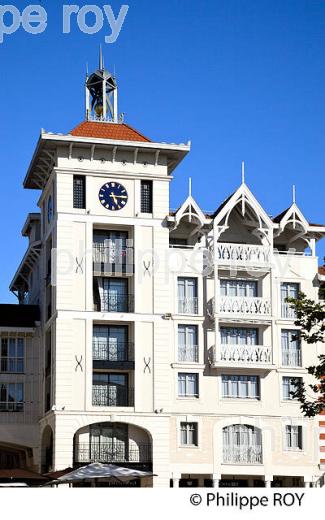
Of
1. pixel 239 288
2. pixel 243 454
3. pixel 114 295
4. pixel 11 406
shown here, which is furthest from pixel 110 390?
pixel 239 288

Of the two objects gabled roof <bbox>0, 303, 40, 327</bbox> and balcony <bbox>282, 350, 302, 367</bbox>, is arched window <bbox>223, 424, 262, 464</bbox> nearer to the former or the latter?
balcony <bbox>282, 350, 302, 367</bbox>

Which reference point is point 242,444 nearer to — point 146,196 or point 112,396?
point 112,396

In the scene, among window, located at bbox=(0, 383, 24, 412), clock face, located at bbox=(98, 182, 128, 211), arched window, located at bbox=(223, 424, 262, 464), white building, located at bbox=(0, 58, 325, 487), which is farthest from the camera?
window, located at bbox=(0, 383, 24, 412)

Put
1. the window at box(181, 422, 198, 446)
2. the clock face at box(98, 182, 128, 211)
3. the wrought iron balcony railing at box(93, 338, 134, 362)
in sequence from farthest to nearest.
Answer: the clock face at box(98, 182, 128, 211) → the window at box(181, 422, 198, 446) → the wrought iron balcony railing at box(93, 338, 134, 362)

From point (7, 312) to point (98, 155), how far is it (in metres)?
10.4

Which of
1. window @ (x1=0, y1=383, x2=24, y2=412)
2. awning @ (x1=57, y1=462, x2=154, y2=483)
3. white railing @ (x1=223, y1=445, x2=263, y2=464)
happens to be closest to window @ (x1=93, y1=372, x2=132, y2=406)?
window @ (x1=0, y1=383, x2=24, y2=412)

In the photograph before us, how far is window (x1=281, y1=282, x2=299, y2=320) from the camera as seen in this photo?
61.6 metres

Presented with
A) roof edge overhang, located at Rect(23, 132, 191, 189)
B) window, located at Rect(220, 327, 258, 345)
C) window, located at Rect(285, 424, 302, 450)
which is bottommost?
window, located at Rect(285, 424, 302, 450)

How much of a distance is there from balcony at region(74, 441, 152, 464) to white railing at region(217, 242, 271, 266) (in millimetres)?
11202

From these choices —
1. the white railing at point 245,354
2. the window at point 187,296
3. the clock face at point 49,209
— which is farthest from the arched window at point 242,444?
the clock face at point 49,209

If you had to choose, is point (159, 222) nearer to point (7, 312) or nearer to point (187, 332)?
point (187, 332)

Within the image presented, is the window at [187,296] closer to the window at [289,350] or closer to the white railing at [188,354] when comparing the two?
the white railing at [188,354]

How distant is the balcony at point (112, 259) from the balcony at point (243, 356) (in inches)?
257
